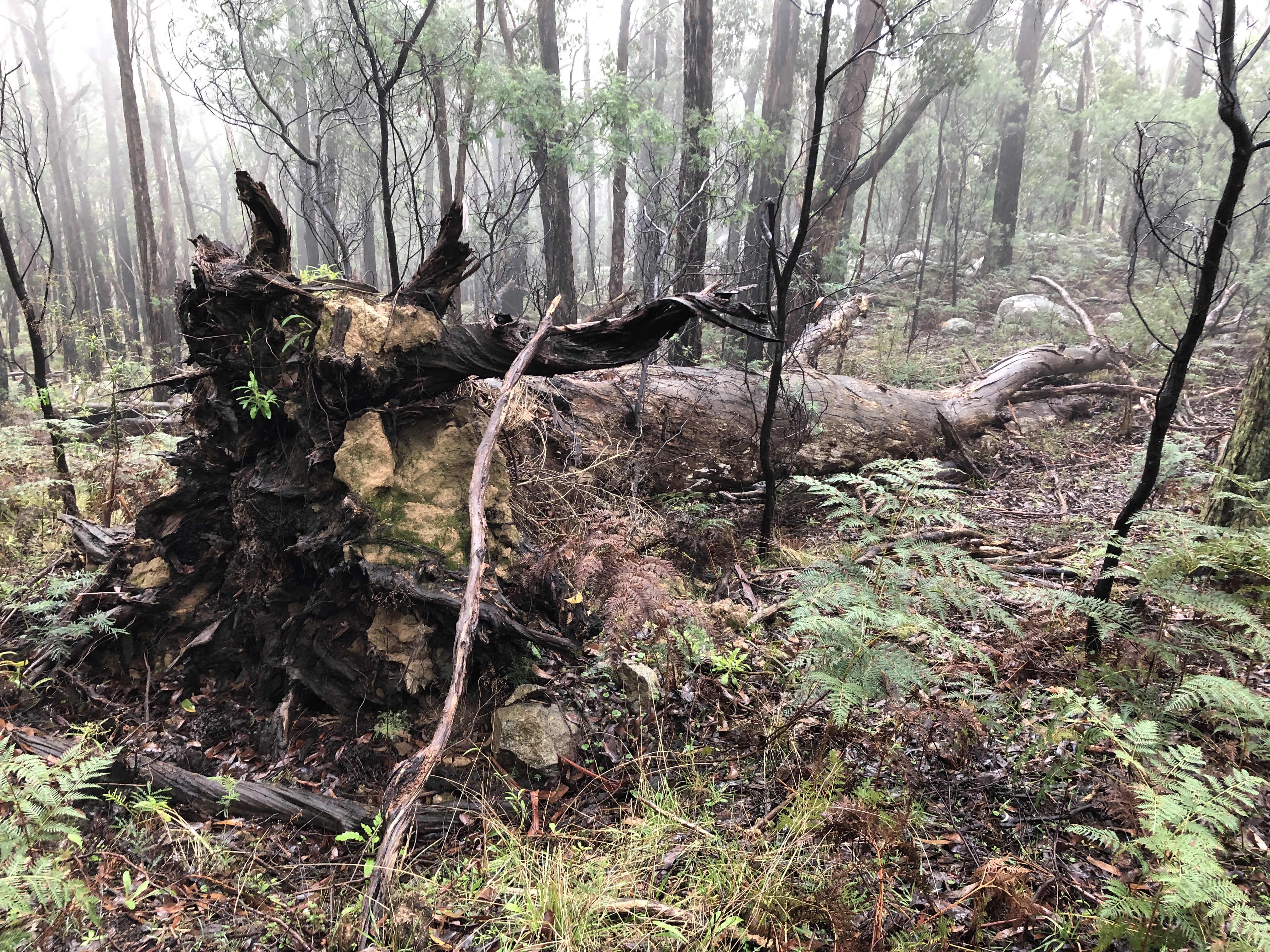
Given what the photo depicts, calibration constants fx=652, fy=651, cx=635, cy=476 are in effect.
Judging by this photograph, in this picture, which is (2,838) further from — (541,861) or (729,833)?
(729,833)

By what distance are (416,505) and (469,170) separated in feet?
123

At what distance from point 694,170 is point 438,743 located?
8.41m

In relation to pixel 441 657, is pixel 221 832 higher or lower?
lower

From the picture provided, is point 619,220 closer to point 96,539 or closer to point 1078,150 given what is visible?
point 96,539

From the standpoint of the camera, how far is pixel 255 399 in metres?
3.62

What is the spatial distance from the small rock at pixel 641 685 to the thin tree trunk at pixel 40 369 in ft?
14.8

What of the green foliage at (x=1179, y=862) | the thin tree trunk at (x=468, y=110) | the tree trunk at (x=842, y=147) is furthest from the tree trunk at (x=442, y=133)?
the green foliage at (x=1179, y=862)

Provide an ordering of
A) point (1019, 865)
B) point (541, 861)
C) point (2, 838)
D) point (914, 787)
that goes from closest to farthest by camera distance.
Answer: point (2, 838) → point (1019, 865) → point (541, 861) → point (914, 787)

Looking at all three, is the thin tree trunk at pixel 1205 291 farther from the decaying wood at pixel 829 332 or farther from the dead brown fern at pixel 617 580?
the decaying wood at pixel 829 332

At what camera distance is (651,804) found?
105 inches

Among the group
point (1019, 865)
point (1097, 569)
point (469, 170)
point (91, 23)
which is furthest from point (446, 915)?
point (91, 23)

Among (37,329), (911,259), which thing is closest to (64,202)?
Result: (37,329)

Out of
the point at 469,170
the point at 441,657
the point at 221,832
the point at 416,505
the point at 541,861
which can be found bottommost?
the point at 221,832

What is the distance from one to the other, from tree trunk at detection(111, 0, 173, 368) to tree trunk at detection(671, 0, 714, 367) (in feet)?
27.1
